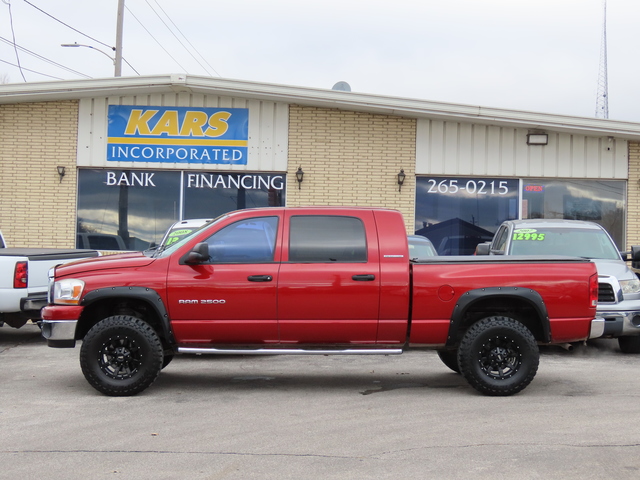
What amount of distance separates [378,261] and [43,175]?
11.4 m

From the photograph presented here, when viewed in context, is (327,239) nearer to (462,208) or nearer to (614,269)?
(614,269)

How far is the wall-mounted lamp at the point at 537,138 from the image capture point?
17047mm

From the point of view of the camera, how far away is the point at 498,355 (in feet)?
26.2

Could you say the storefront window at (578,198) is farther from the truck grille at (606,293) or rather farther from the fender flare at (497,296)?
the fender flare at (497,296)

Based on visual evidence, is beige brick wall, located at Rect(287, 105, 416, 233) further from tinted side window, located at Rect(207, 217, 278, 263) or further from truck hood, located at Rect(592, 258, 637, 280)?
tinted side window, located at Rect(207, 217, 278, 263)

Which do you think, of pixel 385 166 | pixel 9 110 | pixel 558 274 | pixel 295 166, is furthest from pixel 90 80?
pixel 558 274

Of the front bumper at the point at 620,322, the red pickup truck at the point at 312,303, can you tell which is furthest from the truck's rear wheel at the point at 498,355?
the front bumper at the point at 620,322

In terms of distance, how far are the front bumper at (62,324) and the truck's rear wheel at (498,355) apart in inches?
149

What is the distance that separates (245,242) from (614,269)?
19.0ft

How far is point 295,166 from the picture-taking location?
675 inches

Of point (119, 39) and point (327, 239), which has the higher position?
point (119, 39)

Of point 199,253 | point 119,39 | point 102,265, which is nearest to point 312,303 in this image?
point 199,253

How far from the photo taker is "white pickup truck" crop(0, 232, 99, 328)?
1077 cm

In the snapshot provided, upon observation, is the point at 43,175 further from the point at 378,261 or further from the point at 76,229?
the point at 378,261
